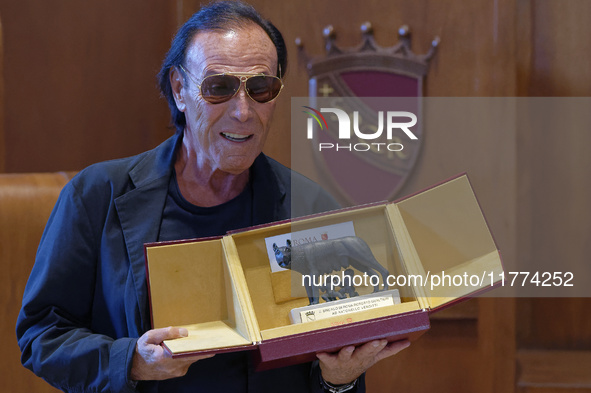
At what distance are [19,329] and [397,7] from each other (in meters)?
1.87

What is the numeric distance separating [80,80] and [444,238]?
6.12 feet

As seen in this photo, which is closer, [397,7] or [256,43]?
[256,43]

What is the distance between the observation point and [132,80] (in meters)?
2.78

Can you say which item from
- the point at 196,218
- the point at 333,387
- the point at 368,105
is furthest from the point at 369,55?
the point at 333,387

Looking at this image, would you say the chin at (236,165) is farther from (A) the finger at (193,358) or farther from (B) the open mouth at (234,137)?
(A) the finger at (193,358)

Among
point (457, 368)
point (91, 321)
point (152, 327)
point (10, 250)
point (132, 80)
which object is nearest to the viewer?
point (152, 327)

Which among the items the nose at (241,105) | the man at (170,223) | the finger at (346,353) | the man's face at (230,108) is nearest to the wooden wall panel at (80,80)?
the man at (170,223)

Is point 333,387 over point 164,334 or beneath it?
beneath

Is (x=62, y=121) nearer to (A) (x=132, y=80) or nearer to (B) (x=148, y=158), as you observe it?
(A) (x=132, y=80)

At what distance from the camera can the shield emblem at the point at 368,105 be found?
2.54m

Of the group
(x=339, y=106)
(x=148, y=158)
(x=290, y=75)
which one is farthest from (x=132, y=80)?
(x=148, y=158)

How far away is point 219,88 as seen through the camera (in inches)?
52.9

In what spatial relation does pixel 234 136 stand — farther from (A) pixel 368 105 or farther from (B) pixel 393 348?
(A) pixel 368 105

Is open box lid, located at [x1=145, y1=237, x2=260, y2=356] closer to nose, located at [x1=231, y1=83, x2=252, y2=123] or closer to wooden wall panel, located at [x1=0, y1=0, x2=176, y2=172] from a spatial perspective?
nose, located at [x1=231, y1=83, x2=252, y2=123]
